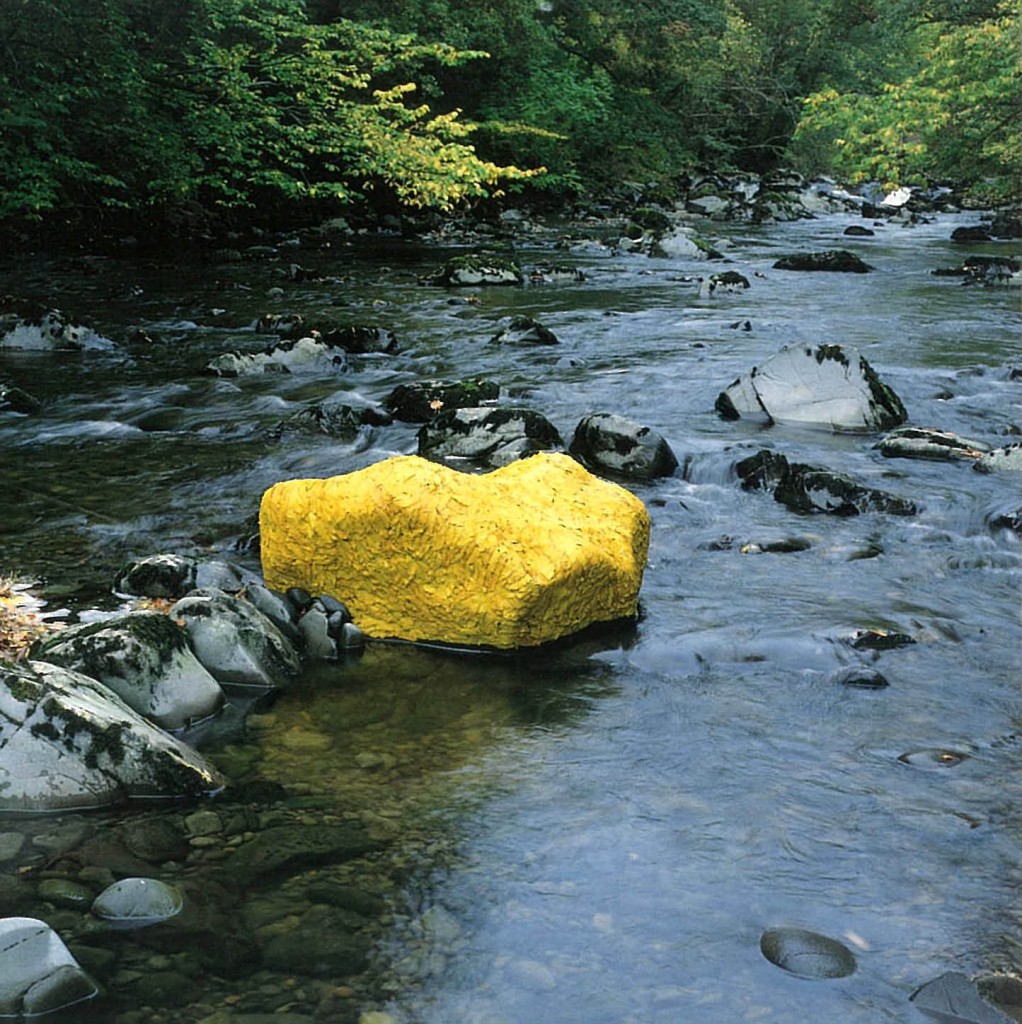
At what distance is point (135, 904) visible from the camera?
2949 mm

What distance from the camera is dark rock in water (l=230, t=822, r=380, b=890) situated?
321 centimetres

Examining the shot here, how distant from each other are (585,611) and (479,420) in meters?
3.12

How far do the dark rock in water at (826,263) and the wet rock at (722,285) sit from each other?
86.5 inches

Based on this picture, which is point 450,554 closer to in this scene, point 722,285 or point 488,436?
point 488,436

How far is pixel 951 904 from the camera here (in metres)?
3.11

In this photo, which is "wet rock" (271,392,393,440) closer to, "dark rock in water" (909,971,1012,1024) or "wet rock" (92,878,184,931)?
"wet rock" (92,878,184,931)

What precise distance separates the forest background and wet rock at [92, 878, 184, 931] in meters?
12.3

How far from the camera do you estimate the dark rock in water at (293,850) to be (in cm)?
321

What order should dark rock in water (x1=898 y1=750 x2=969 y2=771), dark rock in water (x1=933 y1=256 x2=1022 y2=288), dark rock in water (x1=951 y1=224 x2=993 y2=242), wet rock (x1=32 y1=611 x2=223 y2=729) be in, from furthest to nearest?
dark rock in water (x1=951 y1=224 x2=993 y2=242) < dark rock in water (x1=933 y1=256 x2=1022 y2=288) < wet rock (x1=32 y1=611 x2=223 y2=729) < dark rock in water (x1=898 y1=750 x2=969 y2=771)

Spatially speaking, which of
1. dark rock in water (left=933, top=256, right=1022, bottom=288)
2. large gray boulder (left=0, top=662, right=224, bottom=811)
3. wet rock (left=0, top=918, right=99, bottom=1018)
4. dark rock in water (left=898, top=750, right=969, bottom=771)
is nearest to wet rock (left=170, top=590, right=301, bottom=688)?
large gray boulder (left=0, top=662, right=224, bottom=811)

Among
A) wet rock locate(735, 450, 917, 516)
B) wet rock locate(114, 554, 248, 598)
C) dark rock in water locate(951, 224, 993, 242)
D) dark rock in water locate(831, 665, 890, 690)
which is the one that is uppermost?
dark rock in water locate(951, 224, 993, 242)

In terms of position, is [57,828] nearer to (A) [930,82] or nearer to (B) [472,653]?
(B) [472,653]

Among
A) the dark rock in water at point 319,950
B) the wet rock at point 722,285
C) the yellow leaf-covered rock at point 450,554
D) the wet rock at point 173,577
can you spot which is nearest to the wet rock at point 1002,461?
the yellow leaf-covered rock at point 450,554

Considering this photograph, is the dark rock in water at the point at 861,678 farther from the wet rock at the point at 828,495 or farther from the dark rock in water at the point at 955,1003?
the wet rock at the point at 828,495
